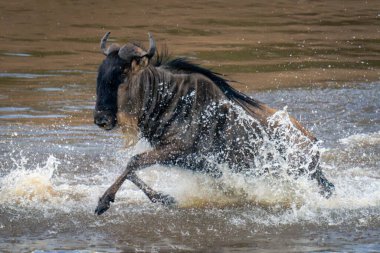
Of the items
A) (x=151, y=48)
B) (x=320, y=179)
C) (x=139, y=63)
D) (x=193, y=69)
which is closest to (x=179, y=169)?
(x=193, y=69)

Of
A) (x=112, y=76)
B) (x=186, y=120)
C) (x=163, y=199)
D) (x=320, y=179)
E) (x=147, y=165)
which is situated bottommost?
(x=163, y=199)

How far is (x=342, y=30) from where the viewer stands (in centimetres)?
1933

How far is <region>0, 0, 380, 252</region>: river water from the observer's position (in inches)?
277

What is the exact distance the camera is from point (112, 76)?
745 cm

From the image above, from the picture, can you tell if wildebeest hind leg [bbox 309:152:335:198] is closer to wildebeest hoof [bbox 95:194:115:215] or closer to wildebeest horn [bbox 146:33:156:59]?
wildebeest horn [bbox 146:33:156:59]

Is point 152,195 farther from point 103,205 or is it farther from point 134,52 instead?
point 134,52

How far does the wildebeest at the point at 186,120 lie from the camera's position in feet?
24.6

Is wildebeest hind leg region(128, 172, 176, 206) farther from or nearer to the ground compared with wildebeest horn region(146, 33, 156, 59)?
nearer to the ground

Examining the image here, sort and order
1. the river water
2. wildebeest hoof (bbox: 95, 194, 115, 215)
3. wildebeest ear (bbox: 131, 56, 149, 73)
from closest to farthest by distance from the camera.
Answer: the river water, wildebeest hoof (bbox: 95, 194, 115, 215), wildebeest ear (bbox: 131, 56, 149, 73)

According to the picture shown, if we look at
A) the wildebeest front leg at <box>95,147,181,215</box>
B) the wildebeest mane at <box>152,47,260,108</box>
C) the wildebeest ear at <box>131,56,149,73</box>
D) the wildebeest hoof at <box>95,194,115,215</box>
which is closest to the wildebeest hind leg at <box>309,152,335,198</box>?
the wildebeest mane at <box>152,47,260,108</box>

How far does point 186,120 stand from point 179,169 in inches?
17.1

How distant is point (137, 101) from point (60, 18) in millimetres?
13540

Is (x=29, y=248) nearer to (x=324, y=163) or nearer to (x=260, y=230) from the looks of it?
(x=260, y=230)

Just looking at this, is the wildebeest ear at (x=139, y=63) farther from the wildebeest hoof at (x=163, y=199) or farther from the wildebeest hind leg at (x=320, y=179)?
the wildebeest hind leg at (x=320, y=179)
